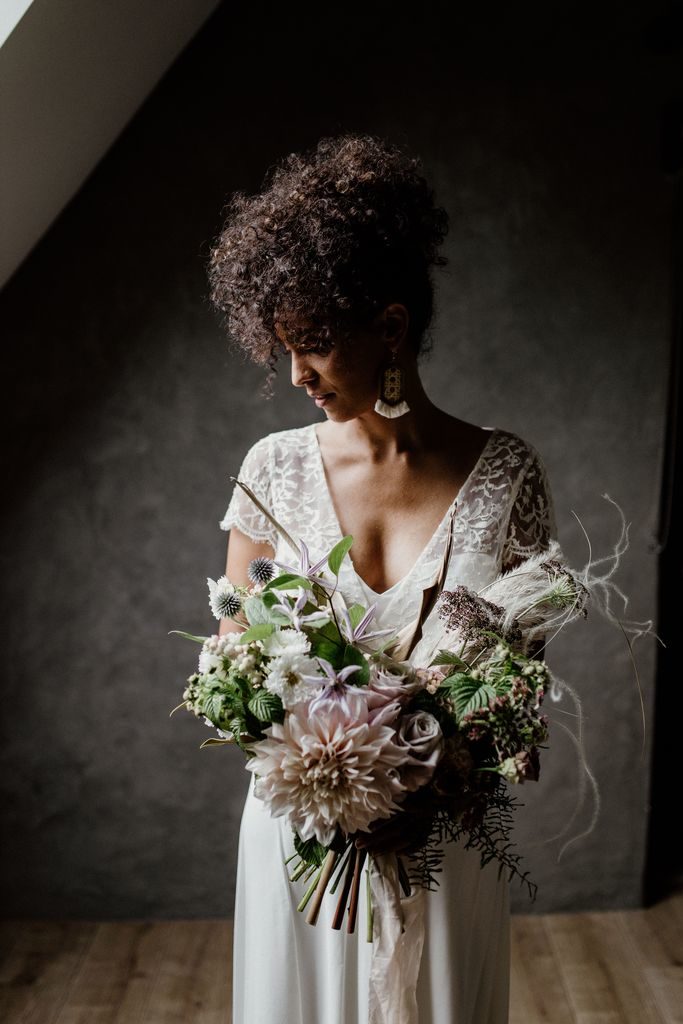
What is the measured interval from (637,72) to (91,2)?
147cm

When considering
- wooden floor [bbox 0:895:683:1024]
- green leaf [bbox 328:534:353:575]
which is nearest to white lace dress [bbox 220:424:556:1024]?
green leaf [bbox 328:534:353:575]

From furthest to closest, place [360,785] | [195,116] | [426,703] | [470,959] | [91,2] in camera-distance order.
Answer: [195,116]
[91,2]
[470,959]
[426,703]
[360,785]

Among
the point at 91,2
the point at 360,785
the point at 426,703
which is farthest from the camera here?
the point at 91,2

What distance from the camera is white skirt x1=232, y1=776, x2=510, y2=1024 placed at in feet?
5.30

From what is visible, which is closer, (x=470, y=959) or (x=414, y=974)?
(x=414, y=974)

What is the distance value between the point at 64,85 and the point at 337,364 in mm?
1088

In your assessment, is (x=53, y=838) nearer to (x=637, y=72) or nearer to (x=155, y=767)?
(x=155, y=767)

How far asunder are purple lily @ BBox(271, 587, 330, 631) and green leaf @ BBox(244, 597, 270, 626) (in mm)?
18

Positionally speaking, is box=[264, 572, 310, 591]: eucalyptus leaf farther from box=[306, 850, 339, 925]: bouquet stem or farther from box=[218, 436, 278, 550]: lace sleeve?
box=[218, 436, 278, 550]: lace sleeve

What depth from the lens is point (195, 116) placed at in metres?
2.76

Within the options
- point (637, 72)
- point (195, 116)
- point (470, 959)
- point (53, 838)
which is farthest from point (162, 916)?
point (637, 72)

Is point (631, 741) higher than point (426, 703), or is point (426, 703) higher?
point (631, 741)

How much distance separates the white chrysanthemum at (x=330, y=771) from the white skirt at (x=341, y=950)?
13.2 inches

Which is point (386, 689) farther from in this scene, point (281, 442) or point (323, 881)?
point (281, 442)
